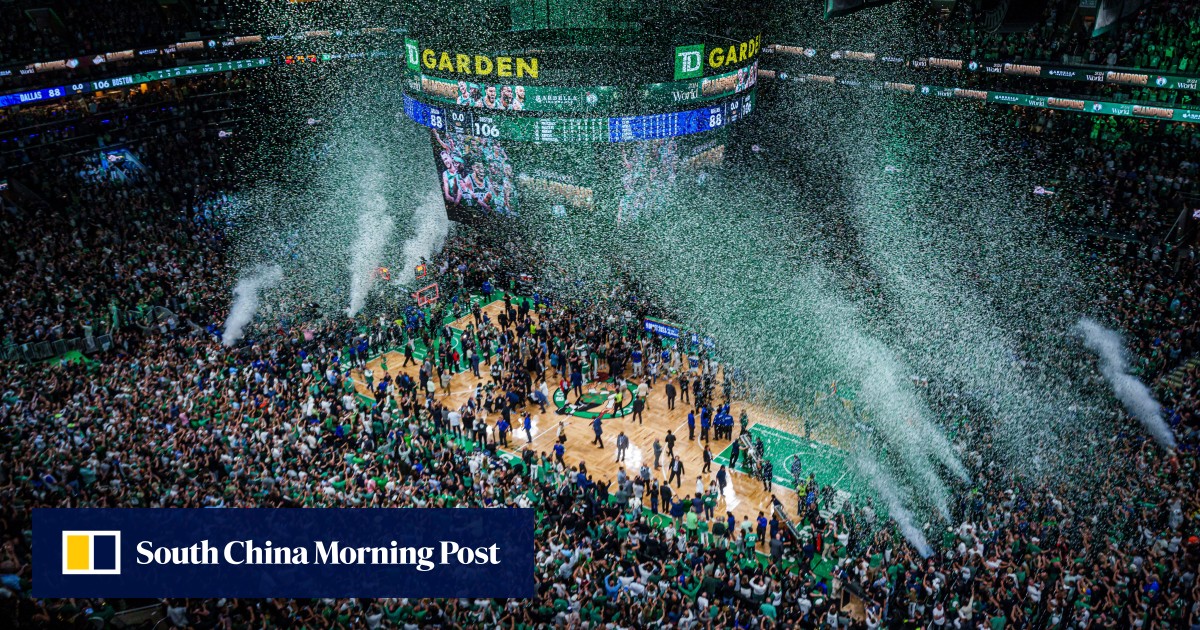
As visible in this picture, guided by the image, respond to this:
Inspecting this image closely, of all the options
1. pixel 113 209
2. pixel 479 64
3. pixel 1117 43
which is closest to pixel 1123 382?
pixel 1117 43

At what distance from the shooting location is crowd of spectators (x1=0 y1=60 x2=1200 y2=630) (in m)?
13.0

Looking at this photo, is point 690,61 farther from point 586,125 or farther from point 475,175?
point 475,175

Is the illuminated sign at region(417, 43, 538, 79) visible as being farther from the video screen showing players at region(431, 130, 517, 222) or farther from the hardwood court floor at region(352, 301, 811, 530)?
the hardwood court floor at region(352, 301, 811, 530)

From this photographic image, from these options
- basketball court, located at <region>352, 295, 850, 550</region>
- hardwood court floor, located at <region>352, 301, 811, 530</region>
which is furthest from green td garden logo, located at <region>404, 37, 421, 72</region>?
hardwood court floor, located at <region>352, 301, 811, 530</region>

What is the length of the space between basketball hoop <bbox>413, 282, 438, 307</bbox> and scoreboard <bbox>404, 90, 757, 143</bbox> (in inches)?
209

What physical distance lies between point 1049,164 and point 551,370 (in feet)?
68.6

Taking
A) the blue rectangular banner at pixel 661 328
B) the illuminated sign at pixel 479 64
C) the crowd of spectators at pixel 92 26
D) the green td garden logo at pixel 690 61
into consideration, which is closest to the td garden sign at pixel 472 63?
the illuminated sign at pixel 479 64

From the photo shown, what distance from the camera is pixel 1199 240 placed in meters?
26.7

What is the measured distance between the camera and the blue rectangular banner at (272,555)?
39.0 feet

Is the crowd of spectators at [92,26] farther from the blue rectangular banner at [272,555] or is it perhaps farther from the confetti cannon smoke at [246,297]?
the blue rectangular banner at [272,555]

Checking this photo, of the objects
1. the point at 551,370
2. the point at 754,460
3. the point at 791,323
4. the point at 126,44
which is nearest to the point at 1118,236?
the point at 791,323

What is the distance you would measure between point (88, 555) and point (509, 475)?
747 centimetres

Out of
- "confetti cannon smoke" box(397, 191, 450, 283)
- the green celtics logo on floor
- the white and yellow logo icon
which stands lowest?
the green celtics logo on floor

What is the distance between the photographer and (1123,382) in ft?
65.1
